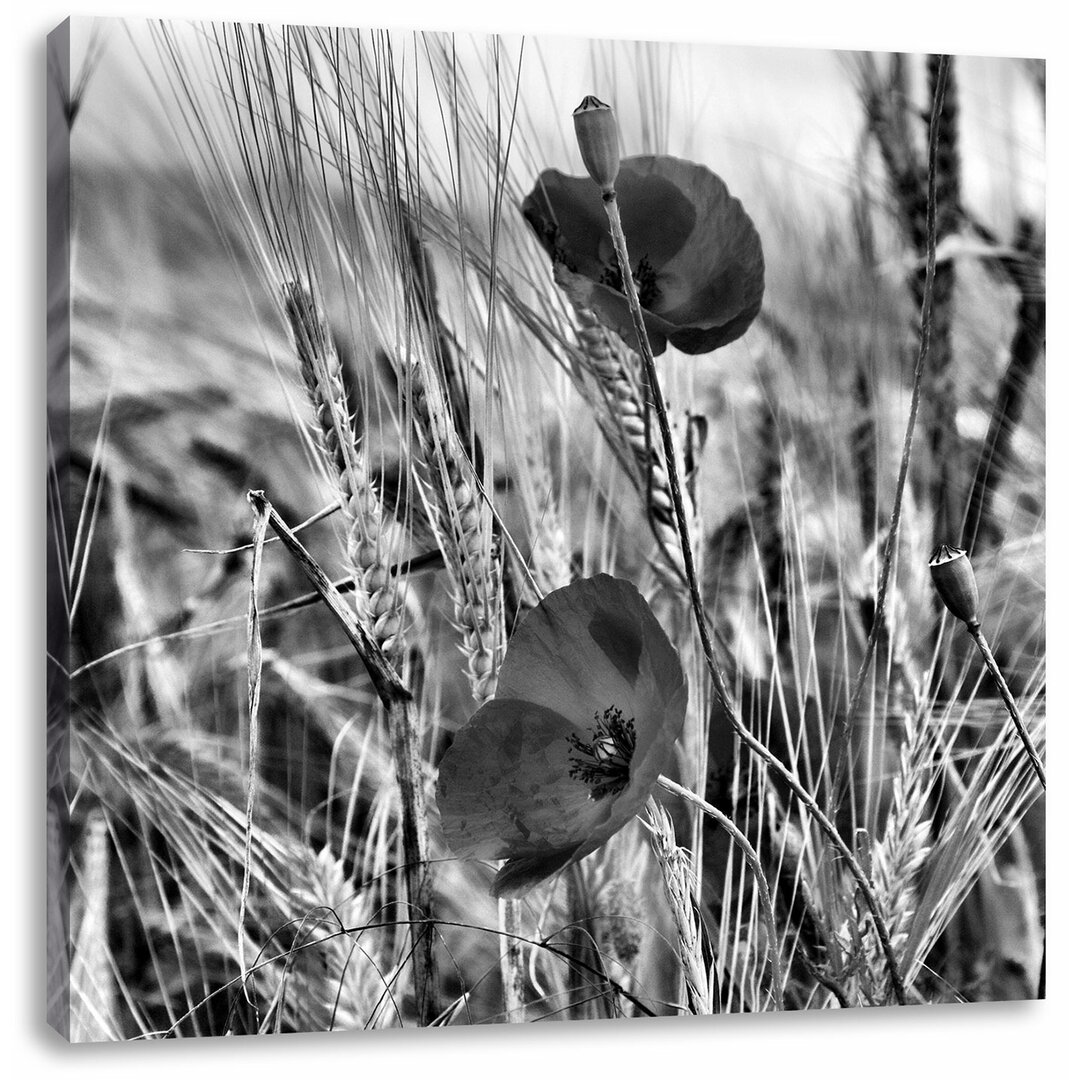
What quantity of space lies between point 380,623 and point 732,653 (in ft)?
1.22

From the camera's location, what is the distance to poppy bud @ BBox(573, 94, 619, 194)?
1516 millimetres

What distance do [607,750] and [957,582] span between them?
16.4 inches

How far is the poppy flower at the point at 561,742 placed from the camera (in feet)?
5.06

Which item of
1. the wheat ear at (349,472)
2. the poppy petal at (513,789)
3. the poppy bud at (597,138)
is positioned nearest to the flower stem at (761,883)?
the poppy petal at (513,789)

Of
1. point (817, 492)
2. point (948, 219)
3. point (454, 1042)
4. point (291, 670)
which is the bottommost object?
point (454, 1042)

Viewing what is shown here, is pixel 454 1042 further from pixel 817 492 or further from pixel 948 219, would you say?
pixel 948 219

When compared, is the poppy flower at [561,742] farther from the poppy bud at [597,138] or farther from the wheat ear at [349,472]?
the poppy bud at [597,138]

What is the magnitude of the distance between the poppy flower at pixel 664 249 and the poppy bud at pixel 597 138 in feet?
0.15

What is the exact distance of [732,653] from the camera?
5.32ft

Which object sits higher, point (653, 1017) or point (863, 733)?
point (863, 733)

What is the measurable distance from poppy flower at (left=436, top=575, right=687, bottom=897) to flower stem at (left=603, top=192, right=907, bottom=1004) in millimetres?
61

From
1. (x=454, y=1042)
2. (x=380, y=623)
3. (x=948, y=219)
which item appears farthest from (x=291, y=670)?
(x=948, y=219)

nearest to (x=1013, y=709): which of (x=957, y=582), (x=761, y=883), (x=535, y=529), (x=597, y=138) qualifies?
(x=957, y=582)

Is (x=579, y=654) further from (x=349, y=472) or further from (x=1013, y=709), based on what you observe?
(x=1013, y=709)
